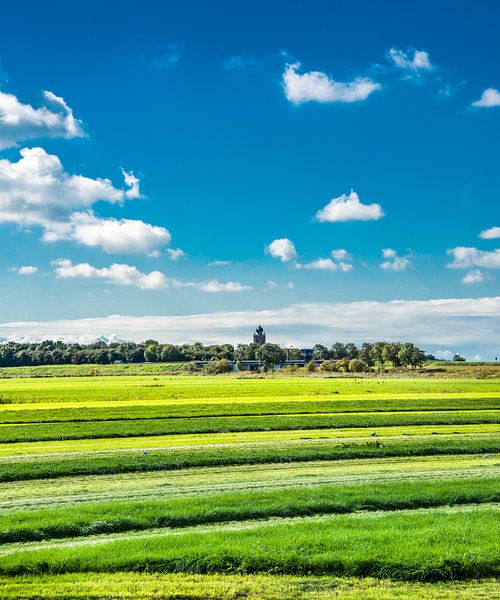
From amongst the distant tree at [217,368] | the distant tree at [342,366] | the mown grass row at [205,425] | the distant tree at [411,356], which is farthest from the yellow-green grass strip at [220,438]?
the distant tree at [411,356]

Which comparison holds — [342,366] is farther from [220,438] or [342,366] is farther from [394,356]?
[220,438]

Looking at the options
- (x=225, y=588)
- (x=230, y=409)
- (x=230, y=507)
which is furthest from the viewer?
(x=230, y=409)

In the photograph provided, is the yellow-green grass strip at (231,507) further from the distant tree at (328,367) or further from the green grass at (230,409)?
the distant tree at (328,367)

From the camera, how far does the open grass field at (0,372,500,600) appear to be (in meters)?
10.1

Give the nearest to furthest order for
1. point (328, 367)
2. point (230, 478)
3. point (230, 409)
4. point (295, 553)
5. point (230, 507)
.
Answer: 1. point (295, 553)
2. point (230, 507)
3. point (230, 478)
4. point (230, 409)
5. point (328, 367)

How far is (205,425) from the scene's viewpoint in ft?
124

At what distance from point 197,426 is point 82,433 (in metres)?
6.85

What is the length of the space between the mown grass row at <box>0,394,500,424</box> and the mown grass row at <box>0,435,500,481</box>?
1828 centimetres

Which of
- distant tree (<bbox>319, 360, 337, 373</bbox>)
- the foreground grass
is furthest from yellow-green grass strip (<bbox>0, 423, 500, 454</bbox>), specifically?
distant tree (<bbox>319, 360, 337, 373</bbox>)

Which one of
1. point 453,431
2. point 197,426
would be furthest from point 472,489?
point 197,426

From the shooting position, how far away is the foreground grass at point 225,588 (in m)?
9.52

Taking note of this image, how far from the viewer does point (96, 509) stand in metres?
14.3

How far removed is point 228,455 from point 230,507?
10.3m

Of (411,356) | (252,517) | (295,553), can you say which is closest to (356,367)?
(411,356)
